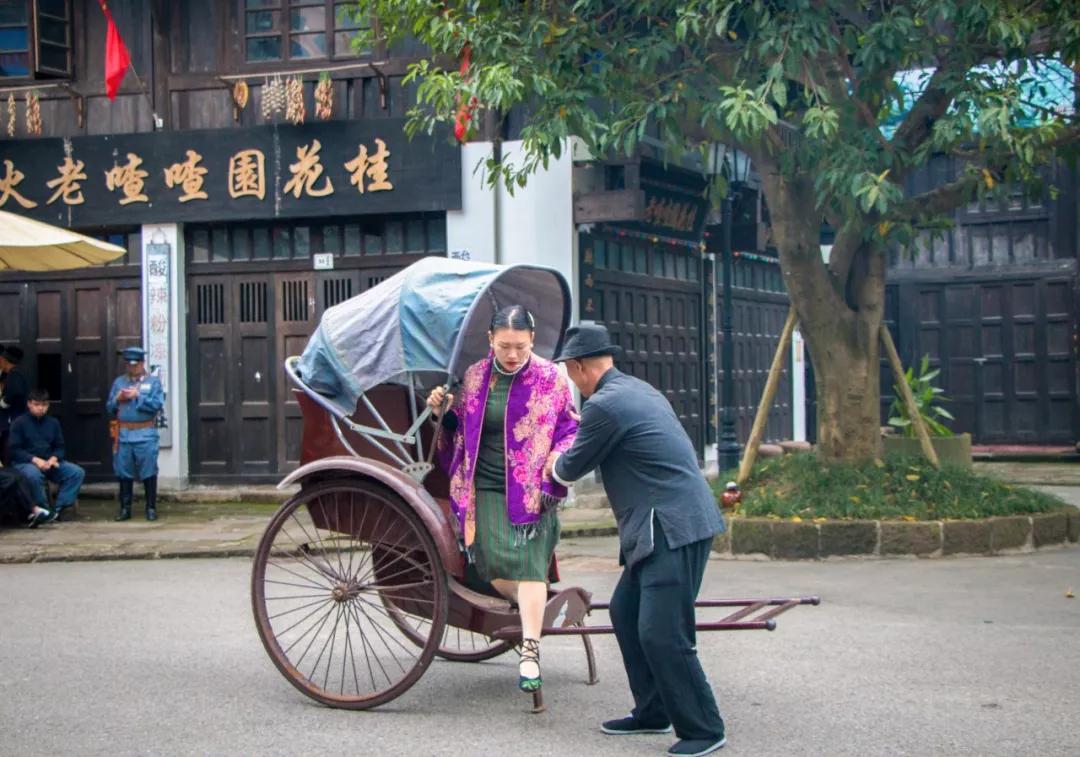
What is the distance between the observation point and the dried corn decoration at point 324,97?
1501 cm

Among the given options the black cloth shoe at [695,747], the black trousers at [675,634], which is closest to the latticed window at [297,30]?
the black trousers at [675,634]

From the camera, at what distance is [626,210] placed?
14242 mm

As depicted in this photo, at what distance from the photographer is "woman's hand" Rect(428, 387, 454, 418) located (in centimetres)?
654

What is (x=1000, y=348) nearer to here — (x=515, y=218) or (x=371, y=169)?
(x=515, y=218)

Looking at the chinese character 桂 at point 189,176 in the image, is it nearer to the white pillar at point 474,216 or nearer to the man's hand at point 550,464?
the white pillar at point 474,216

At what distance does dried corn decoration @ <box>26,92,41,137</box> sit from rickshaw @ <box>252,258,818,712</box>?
1040 centimetres

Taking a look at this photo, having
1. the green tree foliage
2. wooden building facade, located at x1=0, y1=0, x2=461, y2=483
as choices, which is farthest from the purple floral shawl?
wooden building facade, located at x1=0, y1=0, x2=461, y2=483

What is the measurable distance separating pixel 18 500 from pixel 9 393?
1586 mm

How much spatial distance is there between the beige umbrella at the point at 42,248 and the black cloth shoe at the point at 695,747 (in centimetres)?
984

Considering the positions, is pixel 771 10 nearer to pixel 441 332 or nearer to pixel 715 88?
pixel 715 88

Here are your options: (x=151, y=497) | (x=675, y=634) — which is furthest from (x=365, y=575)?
(x=151, y=497)

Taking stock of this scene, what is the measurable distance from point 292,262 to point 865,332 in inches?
264

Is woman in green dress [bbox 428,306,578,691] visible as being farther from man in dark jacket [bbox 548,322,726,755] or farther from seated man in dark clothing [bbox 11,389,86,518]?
seated man in dark clothing [bbox 11,389,86,518]

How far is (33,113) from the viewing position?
1589 cm
